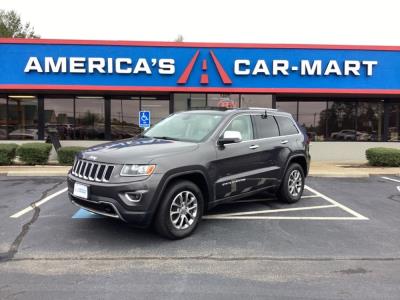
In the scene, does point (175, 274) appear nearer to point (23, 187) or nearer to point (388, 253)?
point (388, 253)

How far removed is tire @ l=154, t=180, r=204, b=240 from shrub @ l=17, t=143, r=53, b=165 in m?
9.46

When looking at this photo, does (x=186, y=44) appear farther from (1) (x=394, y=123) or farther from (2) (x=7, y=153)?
(1) (x=394, y=123)

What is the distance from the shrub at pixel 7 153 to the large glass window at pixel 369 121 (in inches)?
553

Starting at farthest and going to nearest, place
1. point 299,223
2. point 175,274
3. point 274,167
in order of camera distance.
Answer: point 274,167 < point 299,223 < point 175,274

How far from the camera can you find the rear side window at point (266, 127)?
704 centimetres

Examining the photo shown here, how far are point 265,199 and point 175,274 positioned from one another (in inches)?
158

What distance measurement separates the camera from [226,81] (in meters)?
16.2

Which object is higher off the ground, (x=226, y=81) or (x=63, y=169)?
(x=226, y=81)

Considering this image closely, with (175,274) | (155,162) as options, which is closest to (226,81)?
(155,162)

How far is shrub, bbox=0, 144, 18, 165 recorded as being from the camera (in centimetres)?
1326

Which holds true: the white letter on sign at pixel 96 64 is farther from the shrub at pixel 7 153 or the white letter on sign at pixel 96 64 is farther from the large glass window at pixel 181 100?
the shrub at pixel 7 153

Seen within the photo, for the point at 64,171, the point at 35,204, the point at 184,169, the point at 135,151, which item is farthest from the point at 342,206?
the point at 64,171

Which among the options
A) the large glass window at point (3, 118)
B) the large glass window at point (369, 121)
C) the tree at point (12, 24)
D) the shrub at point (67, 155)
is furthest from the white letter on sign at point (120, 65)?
the tree at point (12, 24)

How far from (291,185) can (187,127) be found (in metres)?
2.49
